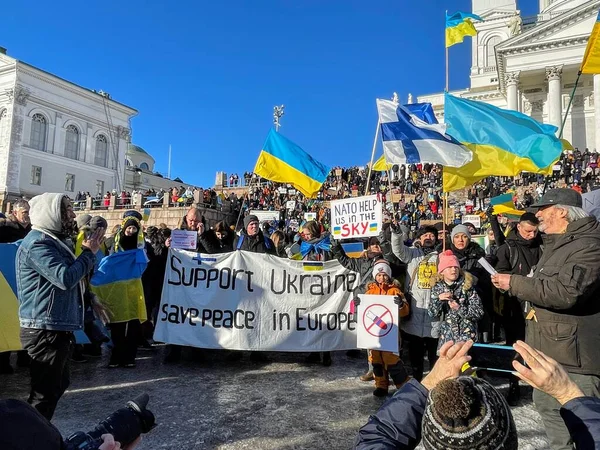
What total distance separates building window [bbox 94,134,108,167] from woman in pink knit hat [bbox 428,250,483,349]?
166ft

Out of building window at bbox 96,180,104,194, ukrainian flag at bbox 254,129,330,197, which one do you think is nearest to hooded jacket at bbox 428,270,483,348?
ukrainian flag at bbox 254,129,330,197

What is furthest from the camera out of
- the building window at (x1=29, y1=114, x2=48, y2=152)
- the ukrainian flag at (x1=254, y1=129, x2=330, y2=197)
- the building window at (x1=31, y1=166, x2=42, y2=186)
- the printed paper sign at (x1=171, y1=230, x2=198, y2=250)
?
the building window at (x1=29, y1=114, x2=48, y2=152)

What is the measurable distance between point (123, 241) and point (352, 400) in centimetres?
340

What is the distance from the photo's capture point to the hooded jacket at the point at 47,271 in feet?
8.87

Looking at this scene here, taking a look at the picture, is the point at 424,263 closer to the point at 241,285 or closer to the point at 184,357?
the point at 241,285

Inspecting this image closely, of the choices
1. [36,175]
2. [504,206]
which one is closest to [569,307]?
[504,206]

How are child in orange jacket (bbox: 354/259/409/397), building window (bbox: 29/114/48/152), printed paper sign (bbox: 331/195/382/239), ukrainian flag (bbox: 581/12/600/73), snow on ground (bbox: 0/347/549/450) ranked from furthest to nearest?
1. building window (bbox: 29/114/48/152)
2. ukrainian flag (bbox: 581/12/600/73)
3. printed paper sign (bbox: 331/195/382/239)
4. child in orange jacket (bbox: 354/259/409/397)
5. snow on ground (bbox: 0/347/549/450)

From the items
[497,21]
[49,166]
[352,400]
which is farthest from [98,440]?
[497,21]

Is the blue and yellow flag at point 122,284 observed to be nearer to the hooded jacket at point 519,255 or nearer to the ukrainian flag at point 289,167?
the ukrainian flag at point 289,167

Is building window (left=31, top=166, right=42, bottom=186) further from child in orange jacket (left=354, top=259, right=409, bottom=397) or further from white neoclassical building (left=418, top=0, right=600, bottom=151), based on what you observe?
child in orange jacket (left=354, top=259, right=409, bottom=397)

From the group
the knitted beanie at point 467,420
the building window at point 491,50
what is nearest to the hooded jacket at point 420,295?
the knitted beanie at point 467,420

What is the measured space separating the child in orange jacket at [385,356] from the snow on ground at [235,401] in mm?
192

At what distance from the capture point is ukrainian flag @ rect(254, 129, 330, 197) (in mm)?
7566

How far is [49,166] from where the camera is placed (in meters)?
43.4
